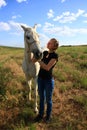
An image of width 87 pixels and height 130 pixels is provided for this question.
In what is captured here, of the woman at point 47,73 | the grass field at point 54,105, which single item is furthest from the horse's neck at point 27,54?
the grass field at point 54,105

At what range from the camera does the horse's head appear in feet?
21.9

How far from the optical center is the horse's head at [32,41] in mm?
6688

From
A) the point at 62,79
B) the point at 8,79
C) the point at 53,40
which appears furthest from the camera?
the point at 62,79

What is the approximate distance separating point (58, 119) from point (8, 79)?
300cm

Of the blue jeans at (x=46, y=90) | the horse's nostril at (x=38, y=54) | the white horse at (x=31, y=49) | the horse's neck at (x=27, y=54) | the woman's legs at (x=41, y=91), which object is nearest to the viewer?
the horse's nostril at (x=38, y=54)

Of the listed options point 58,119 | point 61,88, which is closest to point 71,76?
point 61,88

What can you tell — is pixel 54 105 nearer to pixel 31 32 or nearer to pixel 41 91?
pixel 41 91

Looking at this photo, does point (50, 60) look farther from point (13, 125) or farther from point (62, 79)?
point (62, 79)

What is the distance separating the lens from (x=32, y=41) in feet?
23.0

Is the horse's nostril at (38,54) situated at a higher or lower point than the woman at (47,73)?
higher

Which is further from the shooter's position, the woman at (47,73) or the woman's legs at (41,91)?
the woman's legs at (41,91)

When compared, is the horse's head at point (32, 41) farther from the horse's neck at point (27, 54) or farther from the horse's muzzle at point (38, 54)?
the horse's neck at point (27, 54)

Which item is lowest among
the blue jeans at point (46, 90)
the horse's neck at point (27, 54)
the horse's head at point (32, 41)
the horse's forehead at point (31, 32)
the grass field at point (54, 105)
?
the grass field at point (54, 105)

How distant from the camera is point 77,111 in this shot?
808cm
